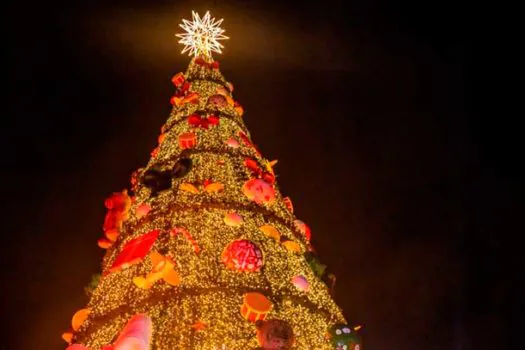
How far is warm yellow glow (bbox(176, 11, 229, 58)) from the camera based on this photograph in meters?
12.6

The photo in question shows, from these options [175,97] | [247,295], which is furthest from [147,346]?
[175,97]

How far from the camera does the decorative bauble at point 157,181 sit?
8.97 meters

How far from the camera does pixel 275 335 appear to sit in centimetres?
687

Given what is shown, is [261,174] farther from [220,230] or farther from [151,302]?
[151,302]

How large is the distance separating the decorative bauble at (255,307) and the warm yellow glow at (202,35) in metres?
7.06

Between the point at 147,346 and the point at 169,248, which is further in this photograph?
the point at 169,248

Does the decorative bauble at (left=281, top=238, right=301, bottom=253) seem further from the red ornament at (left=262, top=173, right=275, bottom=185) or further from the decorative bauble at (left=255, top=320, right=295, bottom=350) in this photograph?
the decorative bauble at (left=255, top=320, right=295, bottom=350)

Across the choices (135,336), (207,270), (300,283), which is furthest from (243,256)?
(135,336)

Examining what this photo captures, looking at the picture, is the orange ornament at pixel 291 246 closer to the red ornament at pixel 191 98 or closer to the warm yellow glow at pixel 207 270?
the warm yellow glow at pixel 207 270

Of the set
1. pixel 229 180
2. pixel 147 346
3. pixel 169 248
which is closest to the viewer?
pixel 147 346

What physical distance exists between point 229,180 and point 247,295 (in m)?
2.56

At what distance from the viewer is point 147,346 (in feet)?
21.8

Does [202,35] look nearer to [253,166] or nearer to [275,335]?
[253,166]

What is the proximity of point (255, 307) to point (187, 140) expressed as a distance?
3.77 metres
